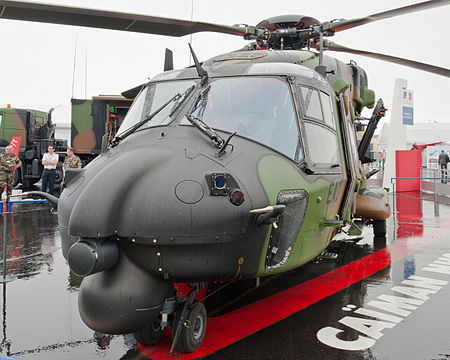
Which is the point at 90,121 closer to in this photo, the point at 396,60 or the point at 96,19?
the point at 96,19

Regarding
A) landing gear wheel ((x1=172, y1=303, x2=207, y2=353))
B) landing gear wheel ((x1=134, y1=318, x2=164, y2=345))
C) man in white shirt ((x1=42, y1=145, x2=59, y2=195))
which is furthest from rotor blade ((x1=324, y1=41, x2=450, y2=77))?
man in white shirt ((x1=42, y1=145, x2=59, y2=195))

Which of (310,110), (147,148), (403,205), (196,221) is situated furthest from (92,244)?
(403,205)

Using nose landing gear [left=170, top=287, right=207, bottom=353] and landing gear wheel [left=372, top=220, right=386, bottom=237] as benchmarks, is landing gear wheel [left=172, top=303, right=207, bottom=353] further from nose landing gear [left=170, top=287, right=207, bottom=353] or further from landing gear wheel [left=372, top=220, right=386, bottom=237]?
landing gear wheel [left=372, top=220, right=386, bottom=237]

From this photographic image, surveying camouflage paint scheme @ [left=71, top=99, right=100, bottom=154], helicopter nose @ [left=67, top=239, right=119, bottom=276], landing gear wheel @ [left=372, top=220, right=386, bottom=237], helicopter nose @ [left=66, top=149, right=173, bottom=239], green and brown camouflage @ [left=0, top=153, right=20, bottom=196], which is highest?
camouflage paint scheme @ [left=71, top=99, right=100, bottom=154]

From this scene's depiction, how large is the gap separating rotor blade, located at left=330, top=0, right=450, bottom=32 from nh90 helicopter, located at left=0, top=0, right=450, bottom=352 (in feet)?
6.26

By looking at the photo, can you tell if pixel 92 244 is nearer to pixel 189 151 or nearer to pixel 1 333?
pixel 189 151

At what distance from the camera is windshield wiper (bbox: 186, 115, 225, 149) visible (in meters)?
3.34

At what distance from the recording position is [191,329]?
3230 millimetres

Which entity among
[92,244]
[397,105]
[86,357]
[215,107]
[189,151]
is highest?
[397,105]

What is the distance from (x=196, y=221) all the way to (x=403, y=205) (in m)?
12.0

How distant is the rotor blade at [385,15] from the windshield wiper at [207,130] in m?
3.71

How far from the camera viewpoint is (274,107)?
3971 mm

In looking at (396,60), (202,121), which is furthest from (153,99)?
(396,60)

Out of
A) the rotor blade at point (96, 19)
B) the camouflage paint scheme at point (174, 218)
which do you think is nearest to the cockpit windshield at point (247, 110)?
the camouflage paint scheme at point (174, 218)
